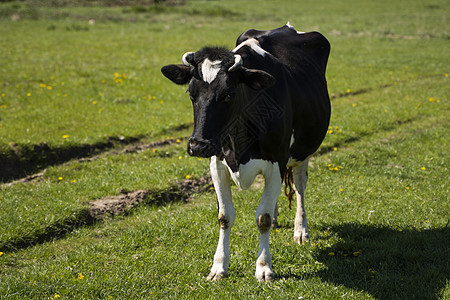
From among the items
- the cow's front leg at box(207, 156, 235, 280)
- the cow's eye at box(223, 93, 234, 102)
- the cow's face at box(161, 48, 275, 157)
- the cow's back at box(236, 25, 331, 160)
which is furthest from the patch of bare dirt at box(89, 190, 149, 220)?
the cow's eye at box(223, 93, 234, 102)

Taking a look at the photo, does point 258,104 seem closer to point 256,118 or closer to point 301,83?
point 256,118

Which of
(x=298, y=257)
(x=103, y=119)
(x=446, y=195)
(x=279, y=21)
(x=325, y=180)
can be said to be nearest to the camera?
(x=298, y=257)

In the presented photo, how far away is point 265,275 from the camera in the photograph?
5.27 m

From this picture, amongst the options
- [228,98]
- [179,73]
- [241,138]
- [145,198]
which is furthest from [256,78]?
[145,198]

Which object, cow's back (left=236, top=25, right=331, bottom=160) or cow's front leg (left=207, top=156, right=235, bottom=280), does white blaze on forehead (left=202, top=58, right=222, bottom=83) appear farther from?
cow's front leg (left=207, top=156, right=235, bottom=280)

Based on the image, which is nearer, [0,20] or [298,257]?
[298,257]

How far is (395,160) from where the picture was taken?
31.0 ft

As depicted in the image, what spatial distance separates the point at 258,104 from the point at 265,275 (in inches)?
76.2

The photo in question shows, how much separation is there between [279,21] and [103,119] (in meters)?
22.9

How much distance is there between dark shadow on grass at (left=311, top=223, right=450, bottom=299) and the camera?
5.02 m

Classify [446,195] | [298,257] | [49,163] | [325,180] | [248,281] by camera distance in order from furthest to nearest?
[49,163] → [325,180] → [446,195] → [298,257] → [248,281]

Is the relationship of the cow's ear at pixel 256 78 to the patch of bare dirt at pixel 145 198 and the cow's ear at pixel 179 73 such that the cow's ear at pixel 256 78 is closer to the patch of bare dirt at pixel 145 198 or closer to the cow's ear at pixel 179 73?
the cow's ear at pixel 179 73

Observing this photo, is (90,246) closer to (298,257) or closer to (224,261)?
(224,261)

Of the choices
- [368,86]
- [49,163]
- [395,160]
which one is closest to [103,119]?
[49,163]
